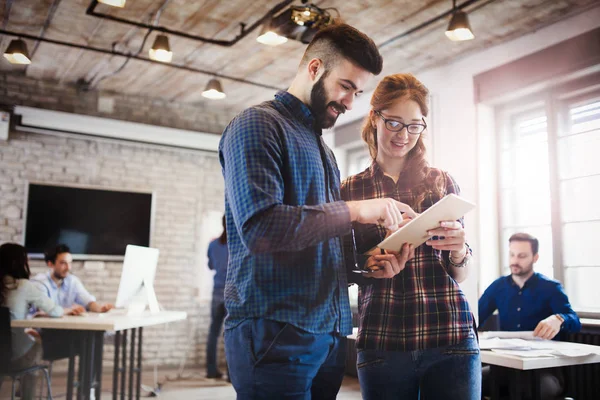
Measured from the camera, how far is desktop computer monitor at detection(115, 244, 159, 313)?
394 centimetres

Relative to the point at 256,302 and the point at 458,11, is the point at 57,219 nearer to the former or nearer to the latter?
the point at 458,11

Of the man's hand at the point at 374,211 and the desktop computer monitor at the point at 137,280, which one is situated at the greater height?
the man's hand at the point at 374,211

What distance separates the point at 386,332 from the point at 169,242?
5.93 m

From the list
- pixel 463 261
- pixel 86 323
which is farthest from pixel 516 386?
pixel 86 323

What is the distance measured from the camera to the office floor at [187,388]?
17.2ft

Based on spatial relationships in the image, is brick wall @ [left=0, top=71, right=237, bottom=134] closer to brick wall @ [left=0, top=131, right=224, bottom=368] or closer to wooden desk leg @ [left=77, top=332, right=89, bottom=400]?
brick wall @ [left=0, top=131, right=224, bottom=368]

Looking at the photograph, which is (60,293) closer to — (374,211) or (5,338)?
(5,338)

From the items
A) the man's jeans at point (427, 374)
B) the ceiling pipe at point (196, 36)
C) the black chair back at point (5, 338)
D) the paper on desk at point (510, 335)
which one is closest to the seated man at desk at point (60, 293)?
the black chair back at point (5, 338)

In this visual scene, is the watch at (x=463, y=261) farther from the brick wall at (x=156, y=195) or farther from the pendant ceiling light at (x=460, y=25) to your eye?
the brick wall at (x=156, y=195)

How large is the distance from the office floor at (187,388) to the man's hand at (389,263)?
3.82 metres

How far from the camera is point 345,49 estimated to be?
1.39 metres

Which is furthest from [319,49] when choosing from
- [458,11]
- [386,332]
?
[458,11]

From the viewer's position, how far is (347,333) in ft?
4.30

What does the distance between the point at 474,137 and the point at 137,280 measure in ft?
10.5
